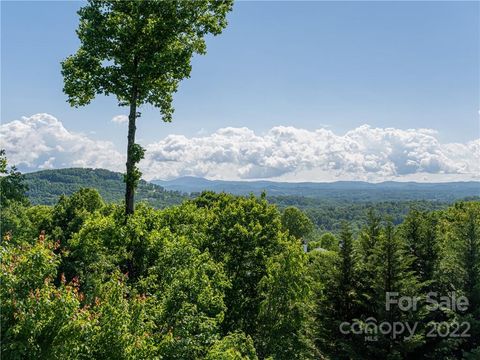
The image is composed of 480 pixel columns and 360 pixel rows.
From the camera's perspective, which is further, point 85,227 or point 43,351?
point 85,227

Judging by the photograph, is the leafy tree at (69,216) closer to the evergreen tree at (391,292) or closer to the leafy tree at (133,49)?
the leafy tree at (133,49)

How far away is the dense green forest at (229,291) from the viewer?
8.28 m

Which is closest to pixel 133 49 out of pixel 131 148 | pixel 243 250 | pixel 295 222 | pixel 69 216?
pixel 131 148

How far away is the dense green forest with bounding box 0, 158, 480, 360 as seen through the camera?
8281 mm

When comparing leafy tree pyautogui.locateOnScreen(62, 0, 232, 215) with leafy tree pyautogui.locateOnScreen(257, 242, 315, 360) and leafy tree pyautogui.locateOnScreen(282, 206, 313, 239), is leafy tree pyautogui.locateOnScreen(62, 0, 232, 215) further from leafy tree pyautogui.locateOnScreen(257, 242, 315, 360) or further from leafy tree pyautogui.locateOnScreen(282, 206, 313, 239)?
leafy tree pyautogui.locateOnScreen(282, 206, 313, 239)

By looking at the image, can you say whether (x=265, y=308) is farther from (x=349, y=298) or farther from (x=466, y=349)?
(x=466, y=349)

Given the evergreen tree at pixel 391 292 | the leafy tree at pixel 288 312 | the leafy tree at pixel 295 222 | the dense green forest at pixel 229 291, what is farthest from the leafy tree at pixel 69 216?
the leafy tree at pixel 295 222

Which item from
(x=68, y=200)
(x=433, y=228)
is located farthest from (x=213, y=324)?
(x=68, y=200)

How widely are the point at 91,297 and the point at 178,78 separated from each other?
9.08 meters

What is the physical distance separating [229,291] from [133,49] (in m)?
13.9

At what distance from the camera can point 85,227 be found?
634 inches

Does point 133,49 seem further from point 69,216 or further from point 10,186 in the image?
point 69,216

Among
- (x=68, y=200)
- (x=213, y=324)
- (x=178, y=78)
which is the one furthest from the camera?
(x=68, y=200)

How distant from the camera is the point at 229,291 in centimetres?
2264
